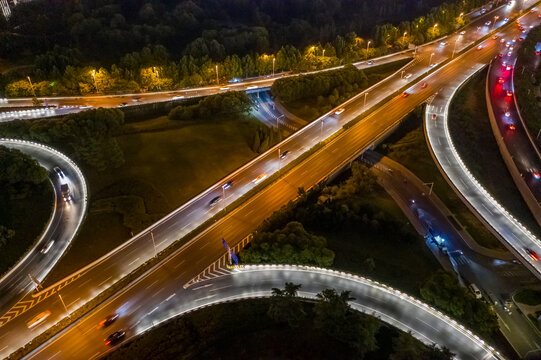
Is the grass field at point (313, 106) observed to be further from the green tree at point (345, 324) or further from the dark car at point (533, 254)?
the green tree at point (345, 324)

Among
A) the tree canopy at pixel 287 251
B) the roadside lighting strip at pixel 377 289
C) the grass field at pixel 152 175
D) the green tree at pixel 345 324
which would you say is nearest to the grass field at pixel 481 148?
the roadside lighting strip at pixel 377 289

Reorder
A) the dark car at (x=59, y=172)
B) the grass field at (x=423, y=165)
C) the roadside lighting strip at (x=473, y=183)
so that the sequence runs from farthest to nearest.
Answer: the dark car at (x=59, y=172) → the grass field at (x=423, y=165) → the roadside lighting strip at (x=473, y=183)

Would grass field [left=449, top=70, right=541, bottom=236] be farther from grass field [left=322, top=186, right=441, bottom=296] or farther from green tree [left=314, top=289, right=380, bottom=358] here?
green tree [left=314, top=289, right=380, bottom=358]

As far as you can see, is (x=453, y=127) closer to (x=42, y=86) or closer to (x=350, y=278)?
(x=350, y=278)

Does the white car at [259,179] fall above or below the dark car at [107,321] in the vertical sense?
above

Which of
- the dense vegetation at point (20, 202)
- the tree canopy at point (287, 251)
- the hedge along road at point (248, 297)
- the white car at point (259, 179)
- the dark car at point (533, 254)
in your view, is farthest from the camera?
the white car at point (259, 179)

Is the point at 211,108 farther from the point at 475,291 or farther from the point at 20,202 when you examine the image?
the point at 475,291

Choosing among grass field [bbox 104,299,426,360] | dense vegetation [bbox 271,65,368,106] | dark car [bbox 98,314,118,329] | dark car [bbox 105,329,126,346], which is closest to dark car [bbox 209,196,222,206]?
→ grass field [bbox 104,299,426,360]
